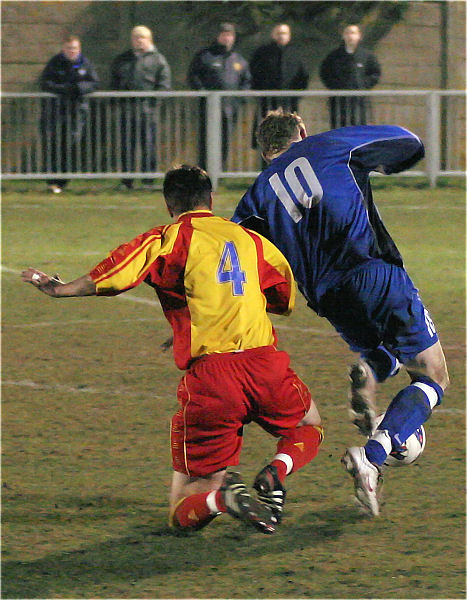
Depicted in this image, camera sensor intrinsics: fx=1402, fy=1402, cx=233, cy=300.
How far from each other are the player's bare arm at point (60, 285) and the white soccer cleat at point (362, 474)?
1.23 metres

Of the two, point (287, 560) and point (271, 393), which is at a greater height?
point (271, 393)

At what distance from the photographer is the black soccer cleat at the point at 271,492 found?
5266mm

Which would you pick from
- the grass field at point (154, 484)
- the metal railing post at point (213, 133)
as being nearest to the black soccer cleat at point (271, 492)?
the grass field at point (154, 484)

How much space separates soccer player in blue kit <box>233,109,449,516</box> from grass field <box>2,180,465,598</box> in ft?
1.41

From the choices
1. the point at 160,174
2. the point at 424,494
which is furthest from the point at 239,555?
the point at 160,174

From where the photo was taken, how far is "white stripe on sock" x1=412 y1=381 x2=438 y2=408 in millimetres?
6102

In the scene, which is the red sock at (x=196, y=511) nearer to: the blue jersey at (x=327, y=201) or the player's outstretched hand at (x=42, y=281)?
the player's outstretched hand at (x=42, y=281)

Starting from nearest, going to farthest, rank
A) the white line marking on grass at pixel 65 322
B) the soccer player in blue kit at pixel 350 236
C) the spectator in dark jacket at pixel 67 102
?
1. the soccer player in blue kit at pixel 350 236
2. the white line marking on grass at pixel 65 322
3. the spectator in dark jacket at pixel 67 102

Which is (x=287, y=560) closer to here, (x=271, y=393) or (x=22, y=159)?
(x=271, y=393)

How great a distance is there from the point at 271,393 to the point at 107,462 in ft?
5.20

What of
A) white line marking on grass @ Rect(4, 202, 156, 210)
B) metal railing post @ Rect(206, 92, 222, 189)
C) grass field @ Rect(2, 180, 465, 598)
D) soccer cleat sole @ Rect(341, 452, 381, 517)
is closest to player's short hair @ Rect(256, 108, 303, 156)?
soccer cleat sole @ Rect(341, 452, 381, 517)

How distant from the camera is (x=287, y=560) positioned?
5.48 metres

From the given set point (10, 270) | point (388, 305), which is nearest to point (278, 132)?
point (388, 305)

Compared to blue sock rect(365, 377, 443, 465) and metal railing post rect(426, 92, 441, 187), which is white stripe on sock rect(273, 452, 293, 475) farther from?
metal railing post rect(426, 92, 441, 187)
